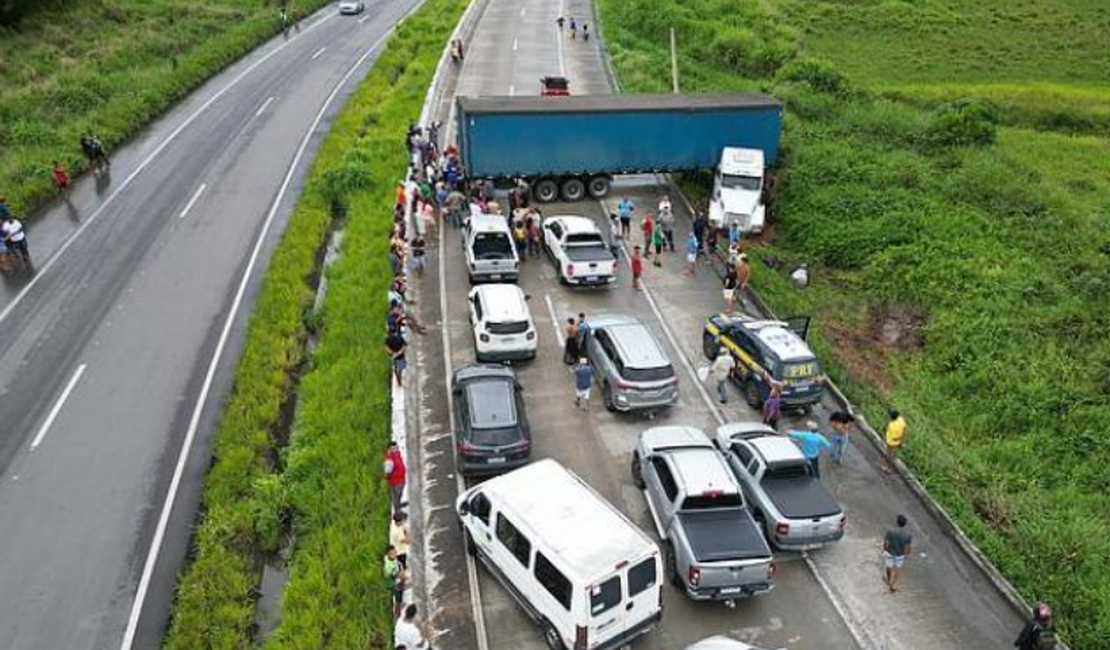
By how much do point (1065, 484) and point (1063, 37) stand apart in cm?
4901

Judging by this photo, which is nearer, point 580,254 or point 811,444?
point 811,444

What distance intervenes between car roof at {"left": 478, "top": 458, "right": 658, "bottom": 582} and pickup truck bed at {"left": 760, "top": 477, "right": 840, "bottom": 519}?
3.10 m

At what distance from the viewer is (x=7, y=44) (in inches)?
1789

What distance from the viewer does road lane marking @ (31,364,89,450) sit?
18.8 meters

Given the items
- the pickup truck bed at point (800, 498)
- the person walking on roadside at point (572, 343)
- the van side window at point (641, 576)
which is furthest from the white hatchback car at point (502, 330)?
the van side window at point (641, 576)

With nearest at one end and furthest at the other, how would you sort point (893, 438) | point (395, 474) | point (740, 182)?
point (395, 474) < point (893, 438) < point (740, 182)

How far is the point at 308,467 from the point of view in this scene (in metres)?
17.9

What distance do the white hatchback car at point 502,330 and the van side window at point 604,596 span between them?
879 cm

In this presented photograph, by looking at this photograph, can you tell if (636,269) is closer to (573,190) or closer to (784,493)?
(573,190)

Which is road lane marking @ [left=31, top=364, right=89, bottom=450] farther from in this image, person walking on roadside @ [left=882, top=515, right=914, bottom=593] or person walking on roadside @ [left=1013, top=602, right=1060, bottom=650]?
person walking on roadside @ [left=1013, top=602, right=1060, bottom=650]

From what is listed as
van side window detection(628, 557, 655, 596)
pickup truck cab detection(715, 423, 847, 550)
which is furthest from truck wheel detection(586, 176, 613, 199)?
van side window detection(628, 557, 655, 596)

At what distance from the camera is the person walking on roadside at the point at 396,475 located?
1580 centimetres

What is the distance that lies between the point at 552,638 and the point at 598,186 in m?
20.0

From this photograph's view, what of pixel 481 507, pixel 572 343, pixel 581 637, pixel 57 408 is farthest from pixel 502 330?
pixel 57 408
